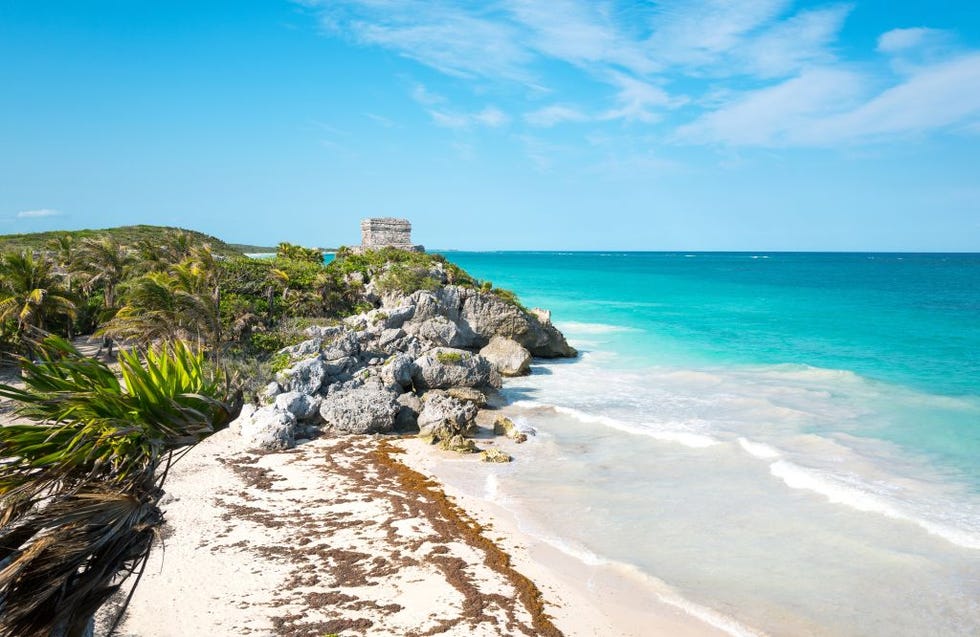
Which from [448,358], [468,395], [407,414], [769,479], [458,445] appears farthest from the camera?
[448,358]

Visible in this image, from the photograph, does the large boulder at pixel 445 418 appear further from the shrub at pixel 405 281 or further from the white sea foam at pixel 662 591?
the shrub at pixel 405 281

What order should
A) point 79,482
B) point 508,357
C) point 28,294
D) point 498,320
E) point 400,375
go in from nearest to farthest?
point 79,482
point 400,375
point 28,294
point 508,357
point 498,320

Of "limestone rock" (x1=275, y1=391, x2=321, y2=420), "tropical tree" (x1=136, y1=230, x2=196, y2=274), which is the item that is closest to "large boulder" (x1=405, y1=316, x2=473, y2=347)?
"limestone rock" (x1=275, y1=391, x2=321, y2=420)

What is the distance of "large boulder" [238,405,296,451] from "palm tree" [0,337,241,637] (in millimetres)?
9322

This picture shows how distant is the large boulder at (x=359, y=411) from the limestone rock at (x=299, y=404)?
0.21m

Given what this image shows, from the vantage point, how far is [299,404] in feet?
46.1

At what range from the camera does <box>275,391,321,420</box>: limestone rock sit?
13.8 m

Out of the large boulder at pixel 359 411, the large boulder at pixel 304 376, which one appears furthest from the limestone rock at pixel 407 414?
the large boulder at pixel 304 376

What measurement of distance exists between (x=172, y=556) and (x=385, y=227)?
28.7 m

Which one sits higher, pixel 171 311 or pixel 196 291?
pixel 196 291

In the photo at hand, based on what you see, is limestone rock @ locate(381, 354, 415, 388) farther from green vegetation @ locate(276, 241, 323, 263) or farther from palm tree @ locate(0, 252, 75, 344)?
green vegetation @ locate(276, 241, 323, 263)

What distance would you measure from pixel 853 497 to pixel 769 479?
55.8 inches

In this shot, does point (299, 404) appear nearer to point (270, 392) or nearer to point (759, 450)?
point (270, 392)

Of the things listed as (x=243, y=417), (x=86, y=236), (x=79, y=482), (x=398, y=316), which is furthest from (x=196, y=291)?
(x=86, y=236)
